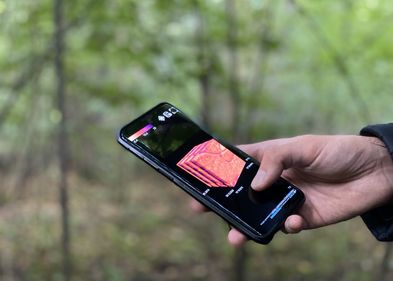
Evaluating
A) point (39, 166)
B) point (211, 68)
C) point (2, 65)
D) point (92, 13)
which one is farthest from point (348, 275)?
point (39, 166)

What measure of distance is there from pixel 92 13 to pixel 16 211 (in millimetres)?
2705

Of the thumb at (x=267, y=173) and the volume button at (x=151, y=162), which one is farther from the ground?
the volume button at (x=151, y=162)

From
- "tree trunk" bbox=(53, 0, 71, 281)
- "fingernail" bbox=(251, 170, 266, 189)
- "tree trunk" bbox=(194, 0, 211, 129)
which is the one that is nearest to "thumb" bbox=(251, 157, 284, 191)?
"fingernail" bbox=(251, 170, 266, 189)

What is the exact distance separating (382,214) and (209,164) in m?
0.59

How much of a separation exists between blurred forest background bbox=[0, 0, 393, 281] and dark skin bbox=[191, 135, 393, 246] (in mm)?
1571

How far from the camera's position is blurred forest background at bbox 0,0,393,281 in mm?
3430

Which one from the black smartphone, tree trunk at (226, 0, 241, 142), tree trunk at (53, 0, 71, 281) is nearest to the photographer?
the black smartphone

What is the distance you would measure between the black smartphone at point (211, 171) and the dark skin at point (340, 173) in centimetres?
6

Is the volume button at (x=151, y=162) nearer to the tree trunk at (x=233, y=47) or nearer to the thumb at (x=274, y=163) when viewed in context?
the thumb at (x=274, y=163)

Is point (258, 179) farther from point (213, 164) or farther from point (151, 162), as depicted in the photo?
point (151, 162)

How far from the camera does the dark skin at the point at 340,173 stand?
1.51m

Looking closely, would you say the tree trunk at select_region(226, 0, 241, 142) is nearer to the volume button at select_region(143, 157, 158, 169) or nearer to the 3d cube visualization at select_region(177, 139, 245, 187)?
the 3d cube visualization at select_region(177, 139, 245, 187)

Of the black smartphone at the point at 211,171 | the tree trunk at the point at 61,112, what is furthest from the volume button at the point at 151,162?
the tree trunk at the point at 61,112

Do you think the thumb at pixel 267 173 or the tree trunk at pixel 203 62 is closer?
the thumb at pixel 267 173
